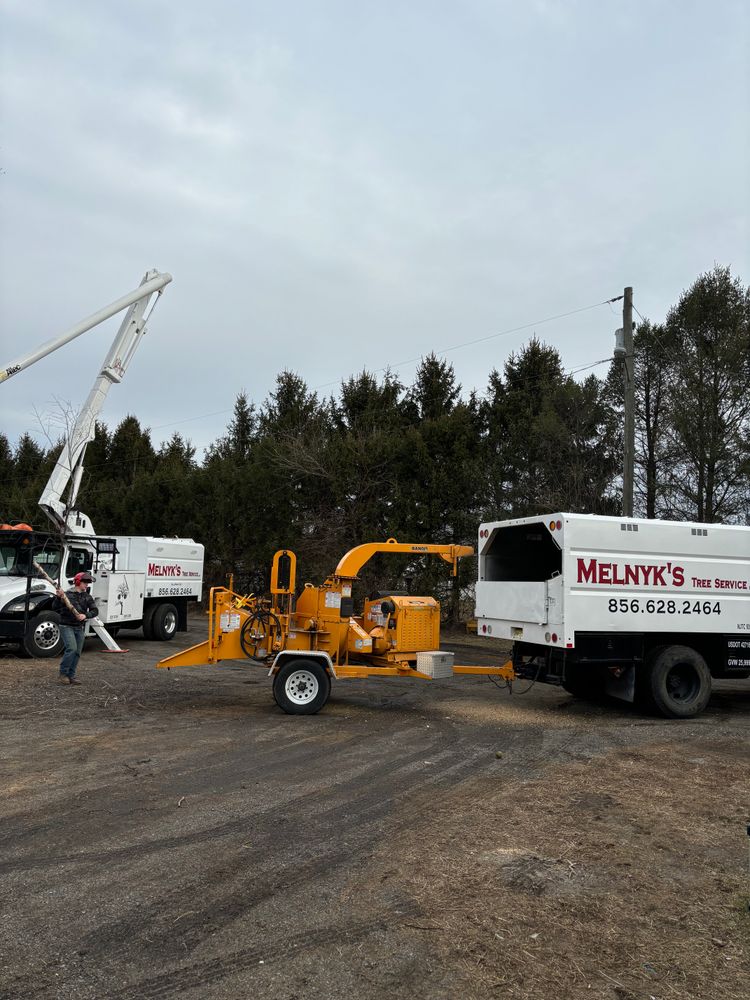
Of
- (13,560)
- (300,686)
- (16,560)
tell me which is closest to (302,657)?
(300,686)

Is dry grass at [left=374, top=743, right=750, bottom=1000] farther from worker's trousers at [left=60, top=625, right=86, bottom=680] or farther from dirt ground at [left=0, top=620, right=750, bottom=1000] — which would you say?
worker's trousers at [left=60, top=625, right=86, bottom=680]

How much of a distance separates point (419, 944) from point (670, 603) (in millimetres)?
7431

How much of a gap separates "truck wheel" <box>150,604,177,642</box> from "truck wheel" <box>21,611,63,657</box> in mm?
4421

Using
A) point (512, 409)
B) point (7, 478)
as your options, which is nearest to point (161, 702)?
point (512, 409)

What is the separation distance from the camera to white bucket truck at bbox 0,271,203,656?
14344 mm

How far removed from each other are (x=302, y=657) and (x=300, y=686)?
15.7 inches

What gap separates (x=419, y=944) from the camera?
12.0 ft

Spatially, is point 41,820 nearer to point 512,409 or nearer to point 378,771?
point 378,771

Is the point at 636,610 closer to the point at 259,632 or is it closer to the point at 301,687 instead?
the point at 301,687

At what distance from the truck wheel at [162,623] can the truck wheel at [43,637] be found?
174 inches

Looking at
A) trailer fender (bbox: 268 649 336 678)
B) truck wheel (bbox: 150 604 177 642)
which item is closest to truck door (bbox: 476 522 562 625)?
trailer fender (bbox: 268 649 336 678)

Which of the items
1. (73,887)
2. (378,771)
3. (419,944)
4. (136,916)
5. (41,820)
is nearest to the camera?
(419,944)

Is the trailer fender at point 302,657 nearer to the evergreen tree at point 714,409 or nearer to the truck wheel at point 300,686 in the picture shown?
the truck wheel at point 300,686

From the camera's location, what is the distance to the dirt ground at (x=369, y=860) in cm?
343
